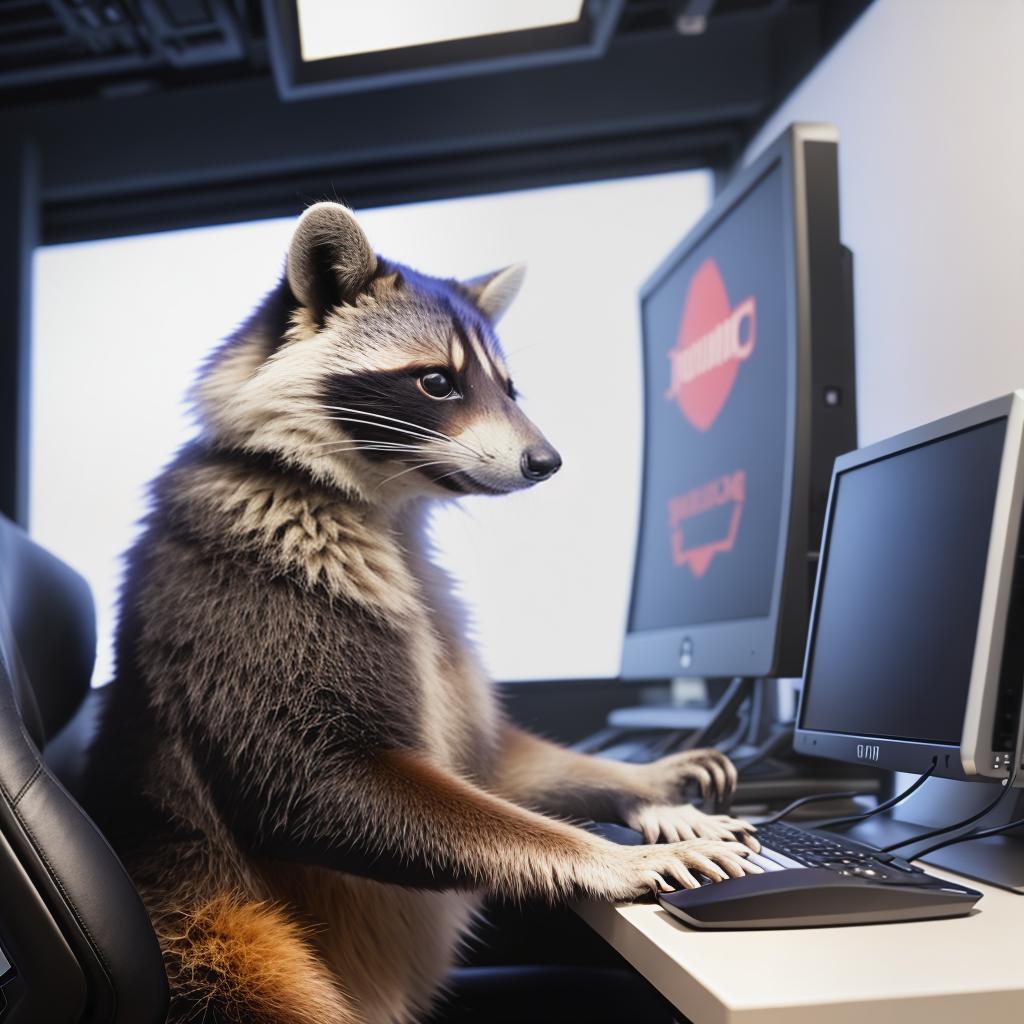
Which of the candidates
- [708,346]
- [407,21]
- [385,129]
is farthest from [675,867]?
[385,129]

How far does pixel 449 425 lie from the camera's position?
1136 mm

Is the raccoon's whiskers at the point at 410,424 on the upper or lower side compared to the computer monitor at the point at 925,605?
upper

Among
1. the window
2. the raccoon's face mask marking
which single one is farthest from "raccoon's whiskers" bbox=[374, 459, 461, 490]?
the window

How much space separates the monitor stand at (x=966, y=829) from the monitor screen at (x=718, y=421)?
0.31 meters

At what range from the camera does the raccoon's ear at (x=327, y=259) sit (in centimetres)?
109

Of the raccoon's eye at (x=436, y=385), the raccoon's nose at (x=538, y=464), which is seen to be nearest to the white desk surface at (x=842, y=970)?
the raccoon's nose at (x=538, y=464)

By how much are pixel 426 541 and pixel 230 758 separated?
390 millimetres

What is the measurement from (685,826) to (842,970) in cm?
43

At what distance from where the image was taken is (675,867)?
0.89 meters

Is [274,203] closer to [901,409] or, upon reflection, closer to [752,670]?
[901,409]

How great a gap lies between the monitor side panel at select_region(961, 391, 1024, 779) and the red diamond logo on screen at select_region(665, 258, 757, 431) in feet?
2.17

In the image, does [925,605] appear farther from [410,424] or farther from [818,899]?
[410,424]

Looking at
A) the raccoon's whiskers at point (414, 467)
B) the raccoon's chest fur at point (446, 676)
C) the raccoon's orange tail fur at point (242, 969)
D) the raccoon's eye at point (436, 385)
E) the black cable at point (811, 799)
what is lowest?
the raccoon's orange tail fur at point (242, 969)

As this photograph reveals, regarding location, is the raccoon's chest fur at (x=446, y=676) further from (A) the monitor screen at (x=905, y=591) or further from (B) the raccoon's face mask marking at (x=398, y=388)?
(A) the monitor screen at (x=905, y=591)
